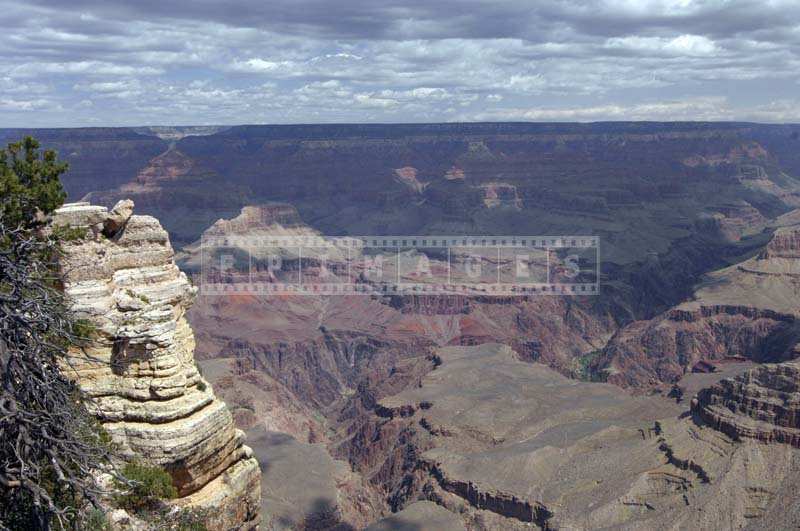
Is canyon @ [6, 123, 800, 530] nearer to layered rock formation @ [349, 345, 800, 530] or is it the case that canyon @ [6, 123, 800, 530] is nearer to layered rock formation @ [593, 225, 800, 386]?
layered rock formation @ [349, 345, 800, 530]

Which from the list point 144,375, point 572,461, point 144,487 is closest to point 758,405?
point 572,461

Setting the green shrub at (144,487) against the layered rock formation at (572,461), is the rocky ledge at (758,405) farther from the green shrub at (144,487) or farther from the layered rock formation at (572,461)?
the green shrub at (144,487)

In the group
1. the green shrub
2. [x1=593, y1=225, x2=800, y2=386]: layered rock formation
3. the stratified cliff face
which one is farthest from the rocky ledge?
[x1=593, y1=225, x2=800, y2=386]: layered rock formation

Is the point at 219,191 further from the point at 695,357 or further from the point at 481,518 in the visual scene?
the point at 481,518

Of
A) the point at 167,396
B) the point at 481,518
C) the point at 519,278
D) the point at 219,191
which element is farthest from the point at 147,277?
the point at 219,191

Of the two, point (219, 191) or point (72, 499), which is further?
point (219, 191)
